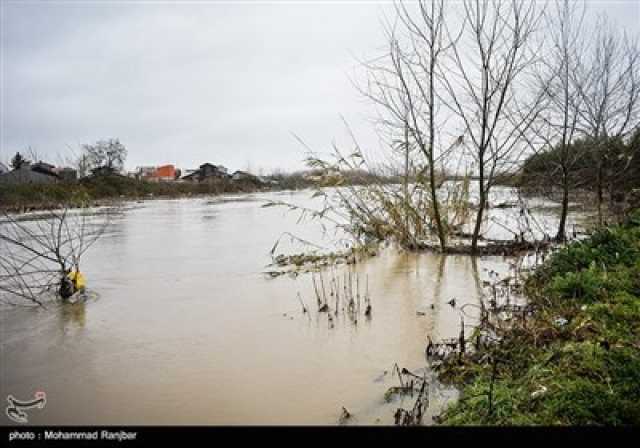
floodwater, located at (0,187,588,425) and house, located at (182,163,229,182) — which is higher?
house, located at (182,163,229,182)

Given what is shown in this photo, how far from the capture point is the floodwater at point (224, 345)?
246 cm

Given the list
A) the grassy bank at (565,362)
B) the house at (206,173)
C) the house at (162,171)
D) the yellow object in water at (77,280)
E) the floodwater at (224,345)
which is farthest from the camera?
the house at (206,173)

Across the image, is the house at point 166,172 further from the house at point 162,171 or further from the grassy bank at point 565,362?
the grassy bank at point 565,362

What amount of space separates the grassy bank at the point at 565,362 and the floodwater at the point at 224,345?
1.01ft

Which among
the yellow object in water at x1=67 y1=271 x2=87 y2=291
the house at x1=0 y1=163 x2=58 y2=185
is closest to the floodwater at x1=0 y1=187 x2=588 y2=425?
the yellow object in water at x1=67 y1=271 x2=87 y2=291

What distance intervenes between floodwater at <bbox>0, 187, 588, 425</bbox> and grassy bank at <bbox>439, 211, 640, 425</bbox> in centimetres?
31

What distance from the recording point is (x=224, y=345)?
3.41 metres

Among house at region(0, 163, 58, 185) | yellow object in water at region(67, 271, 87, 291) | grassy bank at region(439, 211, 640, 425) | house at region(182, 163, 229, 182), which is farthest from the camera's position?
house at region(182, 163, 229, 182)

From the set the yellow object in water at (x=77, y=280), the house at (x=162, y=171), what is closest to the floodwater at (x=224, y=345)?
the yellow object in water at (x=77, y=280)

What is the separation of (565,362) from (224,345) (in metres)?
2.40

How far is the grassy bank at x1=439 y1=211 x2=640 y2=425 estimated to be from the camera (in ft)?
6.59

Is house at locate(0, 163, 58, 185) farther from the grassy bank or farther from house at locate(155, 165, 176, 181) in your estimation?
house at locate(155, 165, 176, 181)

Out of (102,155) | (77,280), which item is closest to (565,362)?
(77,280)

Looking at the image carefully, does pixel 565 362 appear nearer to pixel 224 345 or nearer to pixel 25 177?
pixel 224 345
